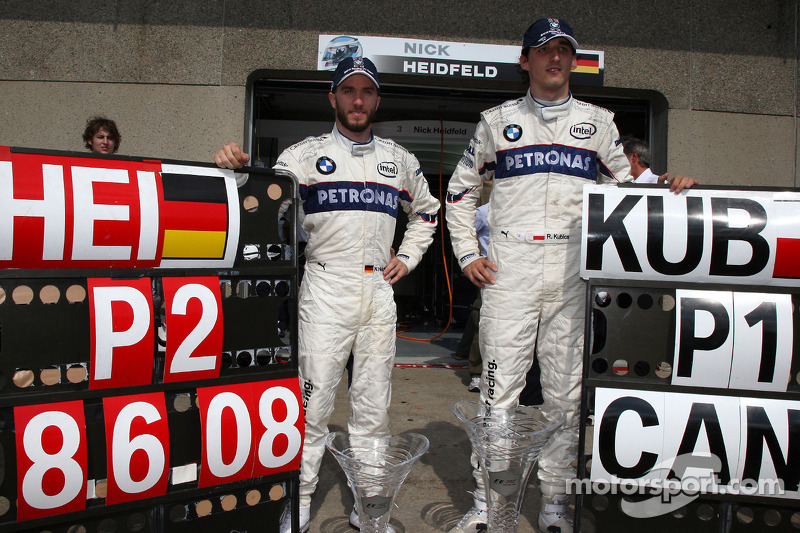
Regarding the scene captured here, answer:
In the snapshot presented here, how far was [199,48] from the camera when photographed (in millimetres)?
4582

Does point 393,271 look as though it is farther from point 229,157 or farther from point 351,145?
point 229,157

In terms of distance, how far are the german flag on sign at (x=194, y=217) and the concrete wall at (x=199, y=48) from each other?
10.2 ft

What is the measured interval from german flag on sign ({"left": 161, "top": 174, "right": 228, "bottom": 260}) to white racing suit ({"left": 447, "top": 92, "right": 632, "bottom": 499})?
1.16 m

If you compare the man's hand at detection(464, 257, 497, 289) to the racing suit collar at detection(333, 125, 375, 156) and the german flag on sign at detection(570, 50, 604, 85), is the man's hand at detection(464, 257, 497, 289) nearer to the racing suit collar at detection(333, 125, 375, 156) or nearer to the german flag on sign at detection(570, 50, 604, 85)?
the racing suit collar at detection(333, 125, 375, 156)

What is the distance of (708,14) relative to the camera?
4.89 m

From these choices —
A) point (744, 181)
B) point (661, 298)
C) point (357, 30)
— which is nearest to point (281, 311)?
point (661, 298)

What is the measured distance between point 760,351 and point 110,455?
2044mm

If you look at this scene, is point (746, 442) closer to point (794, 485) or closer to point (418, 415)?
point (794, 485)

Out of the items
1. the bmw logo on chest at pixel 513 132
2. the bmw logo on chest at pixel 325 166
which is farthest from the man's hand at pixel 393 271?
the bmw logo on chest at pixel 513 132

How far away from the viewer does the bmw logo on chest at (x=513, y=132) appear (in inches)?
93.0

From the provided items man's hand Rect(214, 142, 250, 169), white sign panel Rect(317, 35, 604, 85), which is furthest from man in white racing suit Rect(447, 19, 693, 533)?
white sign panel Rect(317, 35, 604, 85)

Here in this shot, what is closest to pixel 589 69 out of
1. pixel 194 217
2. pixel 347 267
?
pixel 347 267

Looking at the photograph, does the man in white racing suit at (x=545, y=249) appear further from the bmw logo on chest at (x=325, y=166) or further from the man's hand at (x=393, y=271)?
the bmw logo on chest at (x=325, y=166)

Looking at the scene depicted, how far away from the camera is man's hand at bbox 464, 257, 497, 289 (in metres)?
2.36
